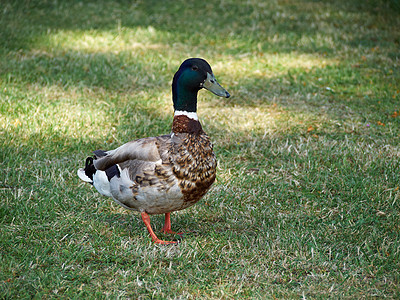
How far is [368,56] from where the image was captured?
8141 millimetres

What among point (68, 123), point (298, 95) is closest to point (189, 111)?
point (68, 123)

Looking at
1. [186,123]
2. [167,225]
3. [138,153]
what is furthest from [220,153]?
[138,153]

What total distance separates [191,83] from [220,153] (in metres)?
1.73

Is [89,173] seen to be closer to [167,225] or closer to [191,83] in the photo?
[167,225]

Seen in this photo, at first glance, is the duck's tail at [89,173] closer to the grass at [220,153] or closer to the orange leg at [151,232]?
the grass at [220,153]

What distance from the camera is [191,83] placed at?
139 inches

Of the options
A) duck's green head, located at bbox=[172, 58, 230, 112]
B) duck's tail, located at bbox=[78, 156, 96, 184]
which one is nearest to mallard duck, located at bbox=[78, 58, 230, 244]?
duck's green head, located at bbox=[172, 58, 230, 112]

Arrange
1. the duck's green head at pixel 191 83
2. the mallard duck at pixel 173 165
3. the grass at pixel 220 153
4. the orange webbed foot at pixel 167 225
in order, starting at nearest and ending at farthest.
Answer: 1. the grass at pixel 220 153
2. the mallard duck at pixel 173 165
3. the duck's green head at pixel 191 83
4. the orange webbed foot at pixel 167 225

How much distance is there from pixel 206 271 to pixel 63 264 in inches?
35.6

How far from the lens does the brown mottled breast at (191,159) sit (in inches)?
134

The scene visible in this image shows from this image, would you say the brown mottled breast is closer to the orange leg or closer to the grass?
the orange leg

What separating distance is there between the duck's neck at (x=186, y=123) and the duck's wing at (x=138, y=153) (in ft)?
0.34

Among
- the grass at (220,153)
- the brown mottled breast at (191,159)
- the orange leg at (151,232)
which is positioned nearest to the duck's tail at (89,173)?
the grass at (220,153)

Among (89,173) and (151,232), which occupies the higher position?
(89,173)
